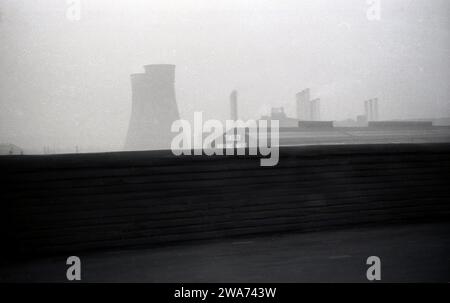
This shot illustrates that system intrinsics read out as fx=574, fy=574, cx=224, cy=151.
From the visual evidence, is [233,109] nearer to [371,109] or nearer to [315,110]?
[315,110]

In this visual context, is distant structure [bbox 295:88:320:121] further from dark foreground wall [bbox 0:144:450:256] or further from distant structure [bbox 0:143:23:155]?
distant structure [bbox 0:143:23:155]

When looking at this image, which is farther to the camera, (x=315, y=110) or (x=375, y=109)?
(x=375, y=109)

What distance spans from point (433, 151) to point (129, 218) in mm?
2995

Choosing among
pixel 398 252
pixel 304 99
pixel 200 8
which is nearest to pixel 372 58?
pixel 304 99

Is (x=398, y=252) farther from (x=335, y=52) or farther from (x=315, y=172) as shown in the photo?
(x=335, y=52)

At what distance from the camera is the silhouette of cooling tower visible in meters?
4.59

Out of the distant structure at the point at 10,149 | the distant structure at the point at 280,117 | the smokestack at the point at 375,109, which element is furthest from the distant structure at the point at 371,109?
the distant structure at the point at 10,149

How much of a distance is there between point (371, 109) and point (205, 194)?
1.92m

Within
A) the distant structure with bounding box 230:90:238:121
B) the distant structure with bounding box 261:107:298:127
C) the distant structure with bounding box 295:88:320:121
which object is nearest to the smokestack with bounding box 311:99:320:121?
the distant structure with bounding box 295:88:320:121

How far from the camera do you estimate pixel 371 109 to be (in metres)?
5.49

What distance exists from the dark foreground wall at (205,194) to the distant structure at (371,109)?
1.08 feet

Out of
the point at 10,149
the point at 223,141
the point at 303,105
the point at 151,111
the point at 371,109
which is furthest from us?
the point at 371,109

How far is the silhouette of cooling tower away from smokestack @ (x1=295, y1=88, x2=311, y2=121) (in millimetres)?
1161

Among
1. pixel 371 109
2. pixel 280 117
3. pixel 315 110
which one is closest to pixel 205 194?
pixel 280 117
